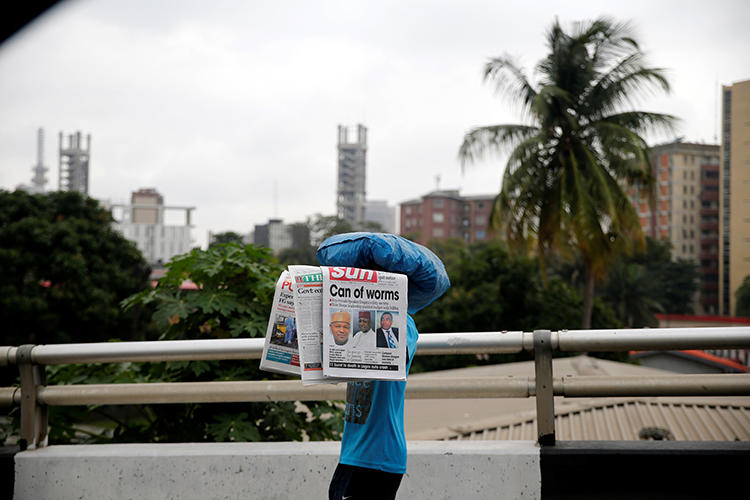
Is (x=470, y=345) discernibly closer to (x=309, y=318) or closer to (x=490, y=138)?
(x=309, y=318)

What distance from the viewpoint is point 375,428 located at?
228cm

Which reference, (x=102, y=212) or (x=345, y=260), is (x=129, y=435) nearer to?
(x=345, y=260)

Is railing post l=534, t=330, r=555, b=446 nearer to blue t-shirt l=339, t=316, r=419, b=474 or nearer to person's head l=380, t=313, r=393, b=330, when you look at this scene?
blue t-shirt l=339, t=316, r=419, b=474

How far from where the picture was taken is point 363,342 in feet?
6.88

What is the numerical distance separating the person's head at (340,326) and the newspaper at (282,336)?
6.6 inches

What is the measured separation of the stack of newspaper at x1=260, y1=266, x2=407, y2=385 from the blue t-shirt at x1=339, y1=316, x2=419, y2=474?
0.71 feet

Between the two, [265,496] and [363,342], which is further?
[265,496]

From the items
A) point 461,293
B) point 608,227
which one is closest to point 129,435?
point 608,227

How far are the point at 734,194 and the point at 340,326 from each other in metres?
85.9

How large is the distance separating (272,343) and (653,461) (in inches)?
74.2

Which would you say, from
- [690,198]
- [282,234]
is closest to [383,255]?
[282,234]

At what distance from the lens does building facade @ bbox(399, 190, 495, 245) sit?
117438 mm

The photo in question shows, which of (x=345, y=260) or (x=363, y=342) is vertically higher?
(x=345, y=260)

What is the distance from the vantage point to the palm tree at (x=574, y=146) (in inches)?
955
